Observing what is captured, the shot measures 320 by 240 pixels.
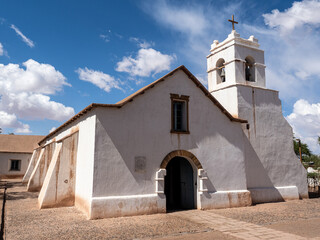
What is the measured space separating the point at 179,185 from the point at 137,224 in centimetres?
481

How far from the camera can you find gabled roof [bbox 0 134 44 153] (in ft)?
100

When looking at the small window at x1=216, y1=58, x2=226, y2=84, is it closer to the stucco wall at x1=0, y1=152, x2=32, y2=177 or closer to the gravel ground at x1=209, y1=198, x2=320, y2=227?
the gravel ground at x1=209, y1=198, x2=320, y2=227

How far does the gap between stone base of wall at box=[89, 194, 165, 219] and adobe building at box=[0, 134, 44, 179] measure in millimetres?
24228

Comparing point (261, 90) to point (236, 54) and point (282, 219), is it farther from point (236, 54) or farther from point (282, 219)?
point (282, 219)

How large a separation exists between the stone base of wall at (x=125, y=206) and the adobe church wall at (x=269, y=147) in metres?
5.78

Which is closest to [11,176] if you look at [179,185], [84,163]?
[84,163]

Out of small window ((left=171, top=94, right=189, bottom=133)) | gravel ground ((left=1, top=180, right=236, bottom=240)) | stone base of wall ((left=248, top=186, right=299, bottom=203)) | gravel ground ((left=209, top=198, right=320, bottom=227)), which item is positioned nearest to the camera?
gravel ground ((left=1, top=180, right=236, bottom=240))

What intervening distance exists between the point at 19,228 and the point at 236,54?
12.9 meters

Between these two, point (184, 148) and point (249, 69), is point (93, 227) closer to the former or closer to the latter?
point (184, 148)

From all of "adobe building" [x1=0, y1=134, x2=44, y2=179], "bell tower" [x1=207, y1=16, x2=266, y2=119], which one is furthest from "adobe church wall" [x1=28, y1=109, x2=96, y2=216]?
"adobe building" [x1=0, y1=134, x2=44, y2=179]

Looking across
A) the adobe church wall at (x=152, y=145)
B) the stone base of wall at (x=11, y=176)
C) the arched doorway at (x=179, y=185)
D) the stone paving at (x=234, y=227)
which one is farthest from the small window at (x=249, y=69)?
the stone base of wall at (x=11, y=176)

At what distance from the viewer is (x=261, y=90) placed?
15.3 m

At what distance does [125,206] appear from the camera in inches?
394

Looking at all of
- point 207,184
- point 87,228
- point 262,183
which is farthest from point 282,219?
point 87,228
